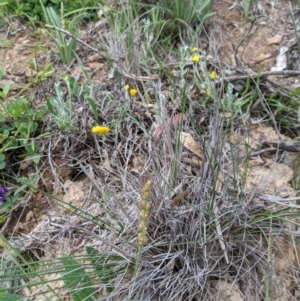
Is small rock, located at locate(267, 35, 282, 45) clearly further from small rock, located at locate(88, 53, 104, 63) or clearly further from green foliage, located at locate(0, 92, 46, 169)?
green foliage, located at locate(0, 92, 46, 169)

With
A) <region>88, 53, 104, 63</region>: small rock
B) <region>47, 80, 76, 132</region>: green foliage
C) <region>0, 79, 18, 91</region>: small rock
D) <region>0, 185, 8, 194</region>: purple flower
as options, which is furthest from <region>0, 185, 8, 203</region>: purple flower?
<region>88, 53, 104, 63</region>: small rock

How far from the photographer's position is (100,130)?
1430mm

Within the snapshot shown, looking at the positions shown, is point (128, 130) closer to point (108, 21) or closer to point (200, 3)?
point (108, 21)

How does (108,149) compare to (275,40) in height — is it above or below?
below

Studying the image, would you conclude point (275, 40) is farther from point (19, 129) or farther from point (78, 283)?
point (78, 283)

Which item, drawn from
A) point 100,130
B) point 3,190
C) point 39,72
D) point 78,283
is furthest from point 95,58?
point 78,283

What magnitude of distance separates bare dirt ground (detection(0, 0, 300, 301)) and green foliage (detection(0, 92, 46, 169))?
6cm

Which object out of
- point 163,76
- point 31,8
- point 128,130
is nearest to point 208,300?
point 128,130

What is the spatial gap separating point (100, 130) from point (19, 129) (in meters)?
0.27

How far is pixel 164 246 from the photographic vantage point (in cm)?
118

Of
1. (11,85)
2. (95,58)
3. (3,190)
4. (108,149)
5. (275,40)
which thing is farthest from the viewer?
(275,40)

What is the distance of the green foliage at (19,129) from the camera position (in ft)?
4.70

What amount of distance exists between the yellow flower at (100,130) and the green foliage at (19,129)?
7.3 inches

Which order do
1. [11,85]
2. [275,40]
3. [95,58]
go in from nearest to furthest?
[11,85] → [95,58] → [275,40]
